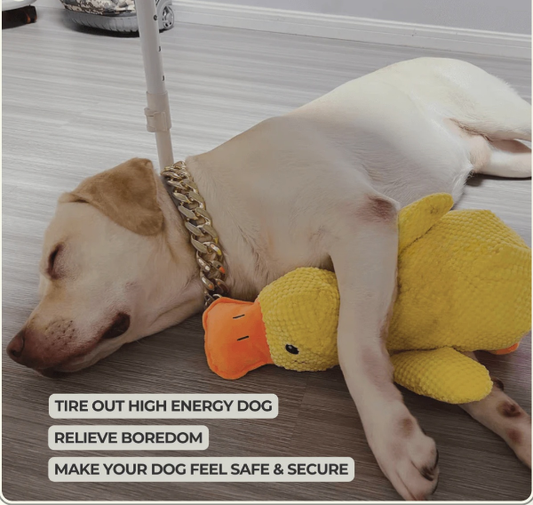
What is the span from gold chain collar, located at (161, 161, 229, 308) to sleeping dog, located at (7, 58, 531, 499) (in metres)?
0.02

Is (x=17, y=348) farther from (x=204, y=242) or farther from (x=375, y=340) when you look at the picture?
(x=375, y=340)

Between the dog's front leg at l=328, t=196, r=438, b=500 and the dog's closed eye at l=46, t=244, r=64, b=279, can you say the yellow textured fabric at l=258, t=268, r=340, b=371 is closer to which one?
the dog's front leg at l=328, t=196, r=438, b=500

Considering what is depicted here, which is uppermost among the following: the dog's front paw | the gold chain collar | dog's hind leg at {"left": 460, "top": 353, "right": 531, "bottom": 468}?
the gold chain collar

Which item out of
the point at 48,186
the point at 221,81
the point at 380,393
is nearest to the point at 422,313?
the point at 380,393

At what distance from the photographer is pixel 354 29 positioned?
334 cm

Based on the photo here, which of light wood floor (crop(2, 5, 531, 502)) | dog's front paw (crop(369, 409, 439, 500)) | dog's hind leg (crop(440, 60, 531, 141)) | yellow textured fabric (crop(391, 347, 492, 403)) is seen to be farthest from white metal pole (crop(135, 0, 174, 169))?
dog's front paw (crop(369, 409, 439, 500))

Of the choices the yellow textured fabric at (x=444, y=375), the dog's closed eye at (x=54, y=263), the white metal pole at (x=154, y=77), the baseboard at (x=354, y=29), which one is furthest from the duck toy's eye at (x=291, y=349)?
the baseboard at (x=354, y=29)

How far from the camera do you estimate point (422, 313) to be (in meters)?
1.00

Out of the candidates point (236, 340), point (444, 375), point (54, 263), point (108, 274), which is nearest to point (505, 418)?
point (444, 375)

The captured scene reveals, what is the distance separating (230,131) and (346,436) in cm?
139

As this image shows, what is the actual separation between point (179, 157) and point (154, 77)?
41cm

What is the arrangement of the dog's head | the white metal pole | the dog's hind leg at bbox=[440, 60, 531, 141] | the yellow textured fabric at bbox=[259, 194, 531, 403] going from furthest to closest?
the dog's hind leg at bbox=[440, 60, 531, 141] < the white metal pole < the dog's head < the yellow textured fabric at bbox=[259, 194, 531, 403]

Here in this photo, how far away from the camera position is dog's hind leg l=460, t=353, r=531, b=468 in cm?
90

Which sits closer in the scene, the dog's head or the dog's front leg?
the dog's front leg
